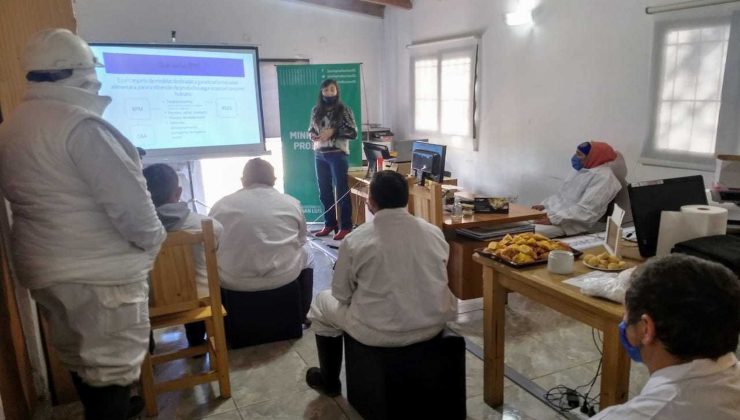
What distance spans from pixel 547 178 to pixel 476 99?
137 cm

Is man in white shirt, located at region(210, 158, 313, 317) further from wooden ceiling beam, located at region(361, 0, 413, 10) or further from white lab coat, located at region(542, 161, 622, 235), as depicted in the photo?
wooden ceiling beam, located at region(361, 0, 413, 10)

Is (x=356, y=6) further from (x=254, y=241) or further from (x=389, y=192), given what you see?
(x=389, y=192)

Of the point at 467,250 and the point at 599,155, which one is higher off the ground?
the point at 599,155

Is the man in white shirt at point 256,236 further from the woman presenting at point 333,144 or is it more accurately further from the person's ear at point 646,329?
the woman presenting at point 333,144

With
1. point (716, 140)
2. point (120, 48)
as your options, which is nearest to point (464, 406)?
point (716, 140)

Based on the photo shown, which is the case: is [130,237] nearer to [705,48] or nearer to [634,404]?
[634,404]

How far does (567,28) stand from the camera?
4340 millimetres

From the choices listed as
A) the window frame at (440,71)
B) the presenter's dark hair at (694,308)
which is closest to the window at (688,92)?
the window frame at (440,71)

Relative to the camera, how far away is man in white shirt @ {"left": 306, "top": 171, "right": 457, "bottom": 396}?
188cm

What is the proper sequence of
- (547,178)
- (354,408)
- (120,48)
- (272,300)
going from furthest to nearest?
(547,178)
(120,48)
(272,300)
(354,408)

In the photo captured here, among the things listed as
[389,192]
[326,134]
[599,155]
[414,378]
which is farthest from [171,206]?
[599,155]

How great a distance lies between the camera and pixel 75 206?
5.17ft

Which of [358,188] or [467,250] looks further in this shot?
[358,188]

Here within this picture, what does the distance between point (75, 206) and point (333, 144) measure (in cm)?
364
